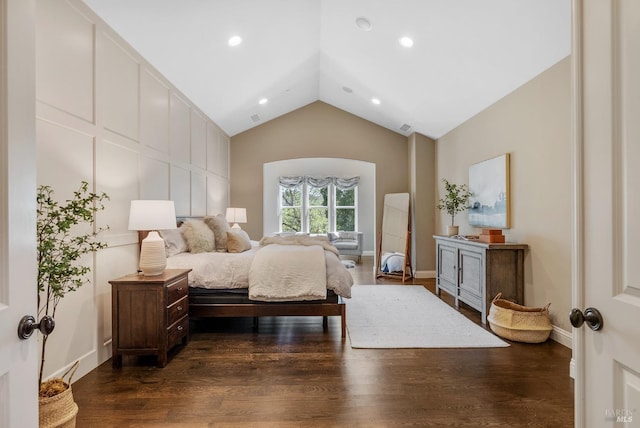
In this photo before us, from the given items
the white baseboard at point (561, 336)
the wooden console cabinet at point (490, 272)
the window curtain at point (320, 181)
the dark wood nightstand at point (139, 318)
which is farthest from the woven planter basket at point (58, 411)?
the window curtain at point (320, 181)

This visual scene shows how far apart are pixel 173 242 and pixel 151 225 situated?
0.90 meters

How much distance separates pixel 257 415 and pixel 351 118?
18.3 feet

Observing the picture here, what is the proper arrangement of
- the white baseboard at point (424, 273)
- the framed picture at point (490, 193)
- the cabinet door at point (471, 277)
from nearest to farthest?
the cabinet door at point (471, 277) < the framed picture at point (490, 193) < the white baseboard at point (424, 273)

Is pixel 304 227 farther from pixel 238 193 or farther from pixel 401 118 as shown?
pixel 401 118

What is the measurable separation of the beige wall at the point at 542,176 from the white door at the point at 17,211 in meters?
3.40

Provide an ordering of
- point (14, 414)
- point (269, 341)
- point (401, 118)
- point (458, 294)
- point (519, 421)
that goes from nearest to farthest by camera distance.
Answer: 1. point (14, 414)
2. point (519, 421)
3. point (269, 341)
4. point (458, 294)
5. point (401, 118)

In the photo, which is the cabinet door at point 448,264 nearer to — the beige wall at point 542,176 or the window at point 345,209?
the beige wall at point 542,176

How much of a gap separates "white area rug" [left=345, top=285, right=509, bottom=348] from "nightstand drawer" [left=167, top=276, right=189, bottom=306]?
159 cm

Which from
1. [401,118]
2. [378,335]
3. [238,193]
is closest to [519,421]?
[378,335]

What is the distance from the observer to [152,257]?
255 centimetres

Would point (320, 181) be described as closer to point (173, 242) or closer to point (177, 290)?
point (173, 242)

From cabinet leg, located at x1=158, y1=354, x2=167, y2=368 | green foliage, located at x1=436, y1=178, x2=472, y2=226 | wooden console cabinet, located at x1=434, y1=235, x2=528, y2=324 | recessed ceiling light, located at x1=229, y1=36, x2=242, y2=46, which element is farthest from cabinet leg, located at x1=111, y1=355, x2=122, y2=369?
green foliage, located at x1=436, y1=178, x2=472, y2=226

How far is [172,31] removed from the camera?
2938mm

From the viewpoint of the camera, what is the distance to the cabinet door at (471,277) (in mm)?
3389
